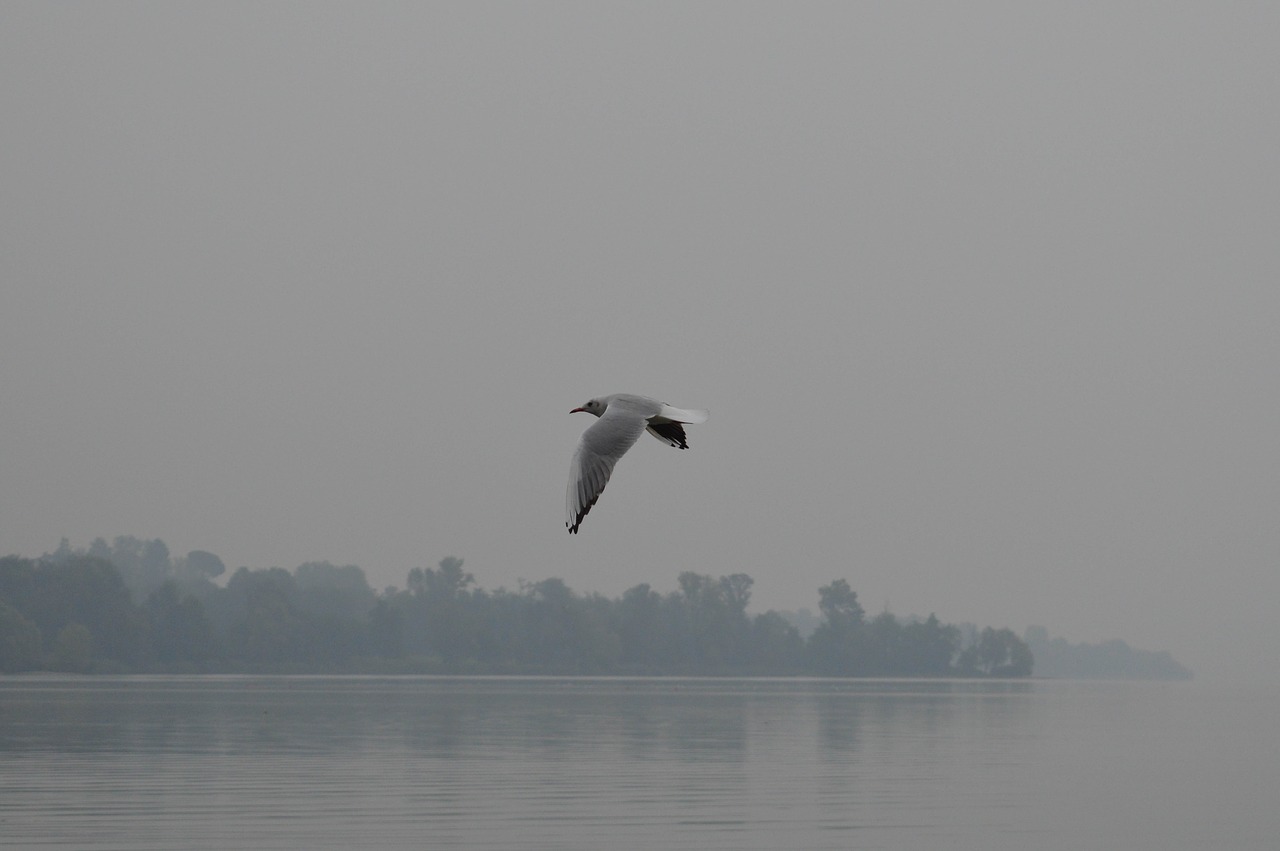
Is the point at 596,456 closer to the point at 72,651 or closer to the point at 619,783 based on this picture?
the point at 619,783

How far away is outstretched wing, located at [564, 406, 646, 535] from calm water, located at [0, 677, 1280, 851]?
53.3 ft

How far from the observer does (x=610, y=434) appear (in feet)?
47.2

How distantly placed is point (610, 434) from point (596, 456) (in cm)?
38

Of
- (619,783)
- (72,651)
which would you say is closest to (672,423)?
(619,783)

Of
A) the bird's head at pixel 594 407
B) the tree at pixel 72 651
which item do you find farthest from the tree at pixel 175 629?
the bird's head at pixel 594 407

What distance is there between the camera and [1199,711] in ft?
343

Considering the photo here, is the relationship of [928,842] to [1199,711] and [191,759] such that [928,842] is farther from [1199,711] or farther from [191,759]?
[1199,711]

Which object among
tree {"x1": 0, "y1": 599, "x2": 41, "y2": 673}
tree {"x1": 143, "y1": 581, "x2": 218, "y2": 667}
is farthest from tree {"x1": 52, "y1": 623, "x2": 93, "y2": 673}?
tree {"x1": 143, "y1": 581, "x2": 218, "y2": 667}

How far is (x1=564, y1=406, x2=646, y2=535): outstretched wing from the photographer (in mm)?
13281

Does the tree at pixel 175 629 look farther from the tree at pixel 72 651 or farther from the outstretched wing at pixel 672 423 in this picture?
the outstretched wing at pixel 672 423

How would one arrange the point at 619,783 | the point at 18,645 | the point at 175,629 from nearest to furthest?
the point at 619,783 < the point at 18,645 < the point at 175,629

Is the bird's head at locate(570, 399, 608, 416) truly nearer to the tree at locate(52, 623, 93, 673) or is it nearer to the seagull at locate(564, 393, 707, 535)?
the seagull at locate(564, 393, 707, 535)

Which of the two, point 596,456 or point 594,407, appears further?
point 594,407

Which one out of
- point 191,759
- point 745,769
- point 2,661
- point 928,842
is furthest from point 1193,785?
point 2,661
